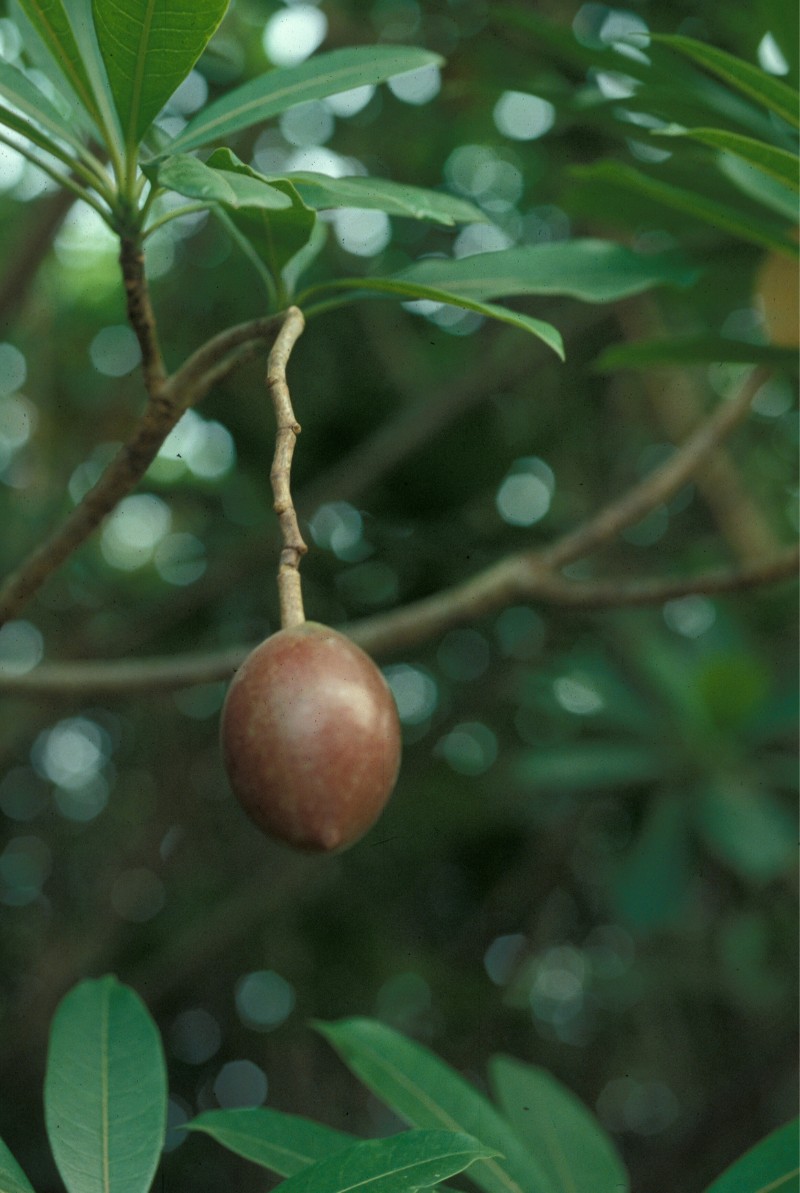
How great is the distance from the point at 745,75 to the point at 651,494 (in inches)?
27.5

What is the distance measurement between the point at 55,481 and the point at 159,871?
117cm

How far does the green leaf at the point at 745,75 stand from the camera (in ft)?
3.15

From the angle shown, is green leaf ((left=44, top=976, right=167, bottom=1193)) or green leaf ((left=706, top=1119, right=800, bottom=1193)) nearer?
green leaf ((left=44, top=976, right=167, bottom=1193))

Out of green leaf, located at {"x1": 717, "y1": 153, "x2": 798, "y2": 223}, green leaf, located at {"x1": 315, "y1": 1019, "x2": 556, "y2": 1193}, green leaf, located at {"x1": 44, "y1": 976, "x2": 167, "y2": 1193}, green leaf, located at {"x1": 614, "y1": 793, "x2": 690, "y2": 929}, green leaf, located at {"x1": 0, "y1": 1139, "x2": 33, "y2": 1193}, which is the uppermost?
green leaf, located at {"x1": 717, "y1": 153, "x2": 798, "y2": 223}

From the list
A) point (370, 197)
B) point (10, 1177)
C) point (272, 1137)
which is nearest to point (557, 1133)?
point (272, 1137)

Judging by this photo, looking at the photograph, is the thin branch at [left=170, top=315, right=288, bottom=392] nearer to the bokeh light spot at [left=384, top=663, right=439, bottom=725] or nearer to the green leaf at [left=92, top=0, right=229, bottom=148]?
the green leaf at [left=92, top=0, right=229, bottom=148]

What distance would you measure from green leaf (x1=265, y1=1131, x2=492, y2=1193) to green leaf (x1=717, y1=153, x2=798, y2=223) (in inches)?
34.1

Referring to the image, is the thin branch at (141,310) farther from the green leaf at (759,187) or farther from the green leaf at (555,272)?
the green leaf at (759,187)

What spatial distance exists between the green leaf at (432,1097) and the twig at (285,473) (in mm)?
487

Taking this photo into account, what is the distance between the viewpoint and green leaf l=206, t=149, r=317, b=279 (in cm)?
76

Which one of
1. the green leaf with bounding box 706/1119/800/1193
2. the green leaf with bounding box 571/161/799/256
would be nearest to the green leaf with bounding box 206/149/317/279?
the green leaf with bounding box 571/161/799/256

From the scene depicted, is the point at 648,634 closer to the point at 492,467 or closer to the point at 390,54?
the point at 492,467

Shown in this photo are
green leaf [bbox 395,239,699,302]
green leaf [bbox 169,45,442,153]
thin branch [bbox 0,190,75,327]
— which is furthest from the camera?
thin branch [bbox 0,190,75,327]

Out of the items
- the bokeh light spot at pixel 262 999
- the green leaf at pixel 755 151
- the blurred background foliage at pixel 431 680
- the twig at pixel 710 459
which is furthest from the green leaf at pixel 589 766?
the green leaf at pixel 755 151
